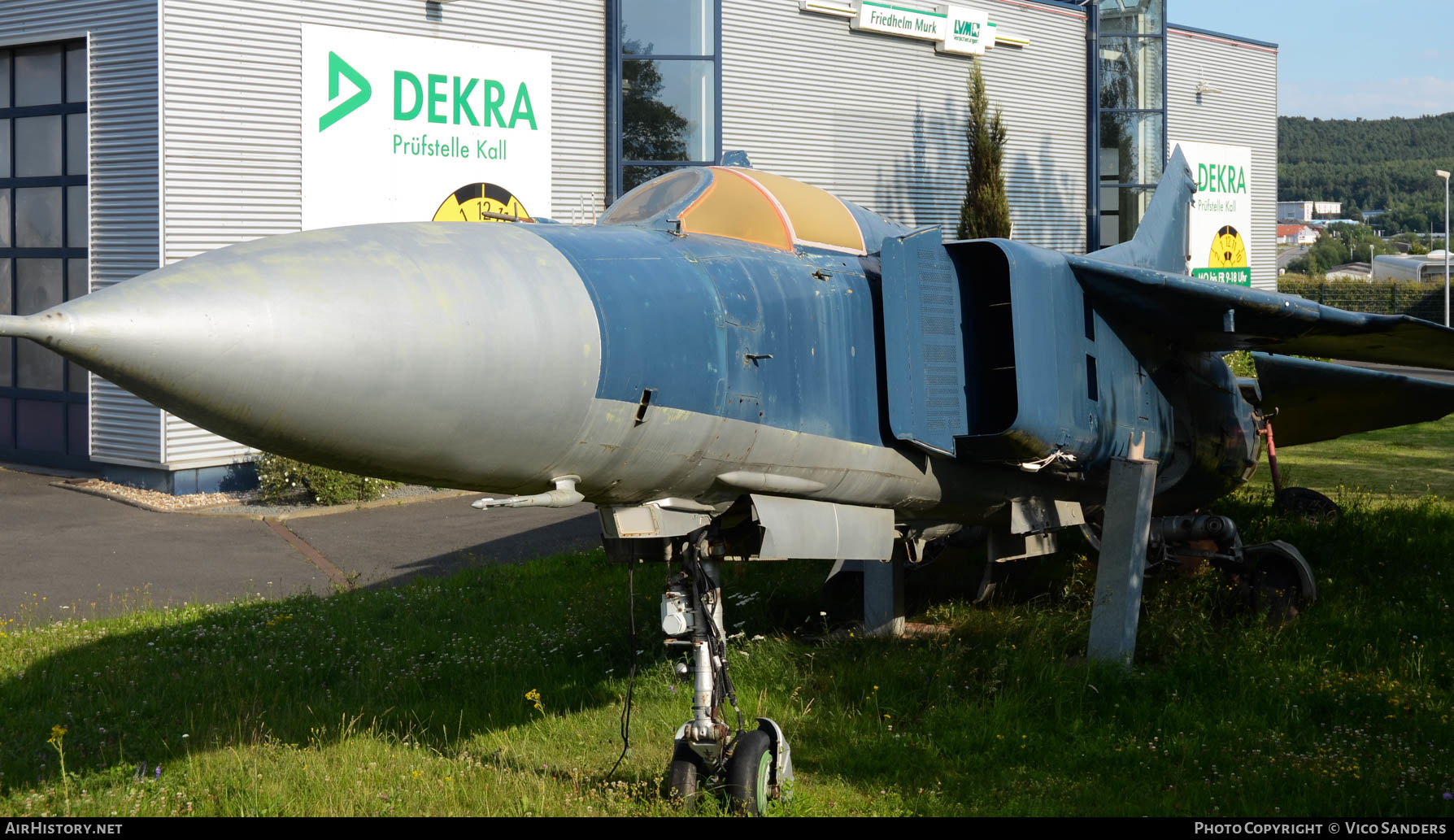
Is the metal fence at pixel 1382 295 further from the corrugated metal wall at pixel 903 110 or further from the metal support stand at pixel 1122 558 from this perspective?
the metal support stand at pixel 1122 558

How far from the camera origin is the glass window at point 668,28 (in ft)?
61.4

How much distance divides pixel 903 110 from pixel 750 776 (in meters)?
19.7

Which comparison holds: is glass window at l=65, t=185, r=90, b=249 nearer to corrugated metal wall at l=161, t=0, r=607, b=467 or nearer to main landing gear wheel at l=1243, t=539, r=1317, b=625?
corrugated metal wall at l=161, t=0, r=607, b=467

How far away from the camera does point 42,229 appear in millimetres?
16766

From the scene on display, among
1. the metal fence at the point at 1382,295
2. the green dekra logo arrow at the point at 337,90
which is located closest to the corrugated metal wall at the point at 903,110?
the green dekra logo arrow at the point at 337,90

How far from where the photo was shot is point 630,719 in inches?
280

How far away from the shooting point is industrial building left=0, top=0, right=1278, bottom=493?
15.1m

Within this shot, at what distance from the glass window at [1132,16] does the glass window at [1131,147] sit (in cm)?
180

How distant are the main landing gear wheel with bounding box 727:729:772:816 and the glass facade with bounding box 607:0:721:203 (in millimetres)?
14134

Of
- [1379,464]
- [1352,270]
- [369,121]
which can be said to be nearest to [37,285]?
[369,121]

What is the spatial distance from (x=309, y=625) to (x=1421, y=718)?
7222mm

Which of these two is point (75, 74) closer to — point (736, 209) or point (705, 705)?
point (736, 209)

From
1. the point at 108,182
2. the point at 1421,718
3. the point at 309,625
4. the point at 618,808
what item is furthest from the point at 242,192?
the point at 1421,718

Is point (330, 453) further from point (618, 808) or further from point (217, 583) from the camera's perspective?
point (217, 583)
